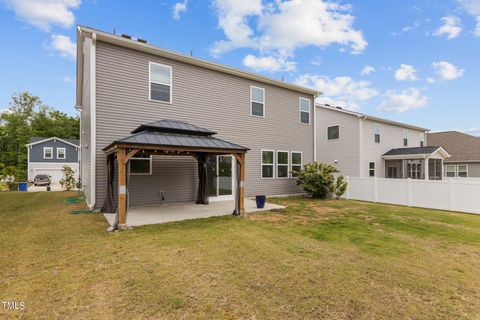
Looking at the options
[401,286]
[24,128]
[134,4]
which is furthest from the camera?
[24,128]

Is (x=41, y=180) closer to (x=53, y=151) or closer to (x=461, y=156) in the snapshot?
(x=53, y=151)

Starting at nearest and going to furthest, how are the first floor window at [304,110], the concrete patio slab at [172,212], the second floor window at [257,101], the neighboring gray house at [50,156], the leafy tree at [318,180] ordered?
the concrete patio slab at [172,212]
the second floor window at [257,101]
the leafy tree at [318,180]
the first floor window at [304,110]
the neighboring gray house at [50,156]

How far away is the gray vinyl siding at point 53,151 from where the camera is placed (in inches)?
1161

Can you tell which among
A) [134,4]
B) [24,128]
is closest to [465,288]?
[134,4]

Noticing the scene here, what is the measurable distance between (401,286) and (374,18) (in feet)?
48.2

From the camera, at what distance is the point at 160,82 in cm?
974

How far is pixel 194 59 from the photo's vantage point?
10172mm

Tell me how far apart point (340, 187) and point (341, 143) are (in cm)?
522

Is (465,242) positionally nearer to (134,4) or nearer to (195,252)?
(195,252)

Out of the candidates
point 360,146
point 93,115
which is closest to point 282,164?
point 360,146

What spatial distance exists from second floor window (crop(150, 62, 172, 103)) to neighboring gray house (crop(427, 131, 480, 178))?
988 inches

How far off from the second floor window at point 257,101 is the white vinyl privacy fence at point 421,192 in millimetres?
6277

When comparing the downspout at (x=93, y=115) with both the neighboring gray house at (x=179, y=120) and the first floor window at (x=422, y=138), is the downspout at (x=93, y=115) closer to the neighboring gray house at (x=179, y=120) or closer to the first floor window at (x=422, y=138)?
the neighboring gray house at (x=179, y=120)

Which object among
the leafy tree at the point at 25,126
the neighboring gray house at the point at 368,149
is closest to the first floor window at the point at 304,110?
the neighboring gray house at the point at 368,149
